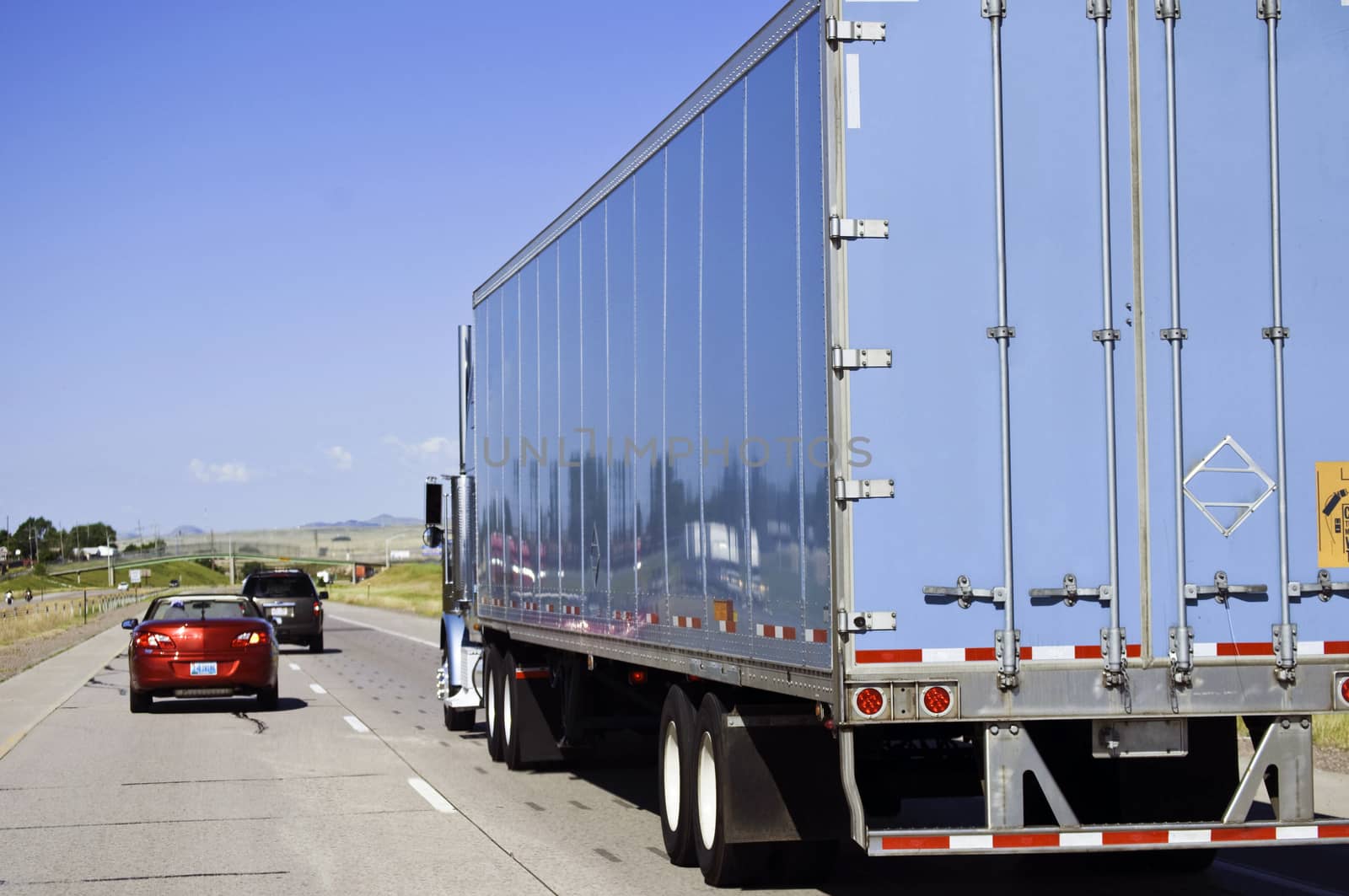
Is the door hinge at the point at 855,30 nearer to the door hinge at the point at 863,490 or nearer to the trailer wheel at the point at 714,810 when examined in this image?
the door hinge at the point at 863,490

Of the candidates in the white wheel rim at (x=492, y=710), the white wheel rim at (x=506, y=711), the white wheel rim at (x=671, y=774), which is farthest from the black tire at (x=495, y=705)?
the white wheel rim at (x=671, y=774)

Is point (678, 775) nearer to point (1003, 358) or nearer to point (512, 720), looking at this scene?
point (1003, 358)

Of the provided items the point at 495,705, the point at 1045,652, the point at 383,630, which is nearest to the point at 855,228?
the point at 1045,652

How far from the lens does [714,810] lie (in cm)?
991

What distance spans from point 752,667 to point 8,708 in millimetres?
17370

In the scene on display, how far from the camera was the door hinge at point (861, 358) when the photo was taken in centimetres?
811

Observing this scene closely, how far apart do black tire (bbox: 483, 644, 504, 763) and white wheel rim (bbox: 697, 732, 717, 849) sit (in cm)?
673

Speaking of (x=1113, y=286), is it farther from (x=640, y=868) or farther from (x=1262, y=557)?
(x=640, y=868)

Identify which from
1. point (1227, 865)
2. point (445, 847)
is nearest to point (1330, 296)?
point (1227, 865)

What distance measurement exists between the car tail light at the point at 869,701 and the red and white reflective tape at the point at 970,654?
0.14 metres

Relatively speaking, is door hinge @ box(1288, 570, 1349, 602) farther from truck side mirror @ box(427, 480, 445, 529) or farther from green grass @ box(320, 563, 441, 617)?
green grass @ box(320, 563, 441, 617)

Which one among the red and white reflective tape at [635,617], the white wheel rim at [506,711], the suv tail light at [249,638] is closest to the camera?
the red and white reflective tape at [635,617]

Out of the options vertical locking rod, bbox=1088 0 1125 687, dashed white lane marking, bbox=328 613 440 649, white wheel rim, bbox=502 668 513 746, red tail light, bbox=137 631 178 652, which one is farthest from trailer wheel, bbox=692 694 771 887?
dashed white lane marking, bbox=328 613 440 649

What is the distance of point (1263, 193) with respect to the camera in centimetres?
854
